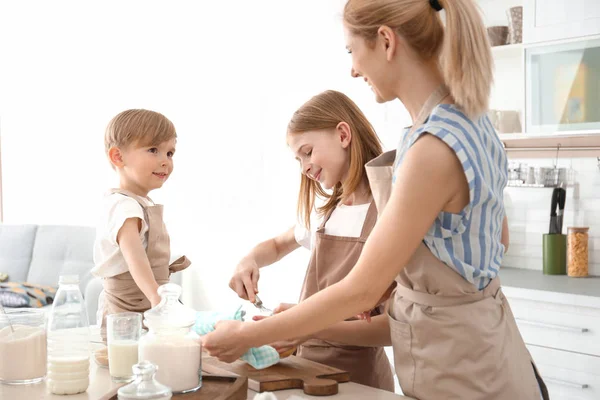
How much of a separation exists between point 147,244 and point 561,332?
5.83ft

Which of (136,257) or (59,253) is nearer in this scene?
(136,257)

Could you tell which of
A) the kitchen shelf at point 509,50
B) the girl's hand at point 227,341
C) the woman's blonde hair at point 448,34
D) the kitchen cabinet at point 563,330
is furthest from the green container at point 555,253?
the girl's hand at point 227,341

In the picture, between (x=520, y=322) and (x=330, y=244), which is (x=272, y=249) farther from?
(x=520, y=322)

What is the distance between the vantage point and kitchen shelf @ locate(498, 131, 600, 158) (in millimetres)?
3385

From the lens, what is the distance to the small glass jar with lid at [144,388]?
1056 mm

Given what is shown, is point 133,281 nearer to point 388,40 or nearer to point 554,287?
point 388,40

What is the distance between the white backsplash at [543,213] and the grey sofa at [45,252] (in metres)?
2.19

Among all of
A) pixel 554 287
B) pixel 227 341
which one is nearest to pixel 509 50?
pixel 554 287

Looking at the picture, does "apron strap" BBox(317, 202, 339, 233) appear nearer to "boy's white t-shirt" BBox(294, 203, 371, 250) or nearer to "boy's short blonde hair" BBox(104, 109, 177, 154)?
"boy's white t-shirt" BBox(294, 203, 371, 250)

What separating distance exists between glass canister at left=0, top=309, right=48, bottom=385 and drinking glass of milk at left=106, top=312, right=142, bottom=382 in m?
0.14

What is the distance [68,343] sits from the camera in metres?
1.41

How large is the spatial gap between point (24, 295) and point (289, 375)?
146 inches

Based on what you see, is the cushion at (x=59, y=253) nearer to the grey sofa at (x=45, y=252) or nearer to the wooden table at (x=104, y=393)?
the grey sofa at (x=45, y=252)

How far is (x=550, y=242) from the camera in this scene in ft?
11.4
